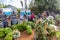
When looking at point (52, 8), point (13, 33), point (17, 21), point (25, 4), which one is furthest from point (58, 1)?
point (13, 33)

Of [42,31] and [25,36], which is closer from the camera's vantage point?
[42,31]

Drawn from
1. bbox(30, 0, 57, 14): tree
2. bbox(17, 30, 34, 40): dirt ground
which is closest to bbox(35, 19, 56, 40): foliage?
bbox(17, 30, 34, 40): dirt ground

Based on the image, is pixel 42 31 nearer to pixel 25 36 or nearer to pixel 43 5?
pixel 25 36

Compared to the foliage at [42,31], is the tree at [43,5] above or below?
below

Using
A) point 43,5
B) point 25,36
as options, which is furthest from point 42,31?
point 43,5

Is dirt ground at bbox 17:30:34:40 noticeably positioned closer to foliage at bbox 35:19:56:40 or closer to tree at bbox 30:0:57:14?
foliage at bbox 35:19:56:40

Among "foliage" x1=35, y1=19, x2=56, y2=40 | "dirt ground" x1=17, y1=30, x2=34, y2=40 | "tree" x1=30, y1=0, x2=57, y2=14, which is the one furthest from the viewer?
"tree" x1=30, y1=0, x2=57, y2=14

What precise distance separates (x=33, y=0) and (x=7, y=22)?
35.8ft

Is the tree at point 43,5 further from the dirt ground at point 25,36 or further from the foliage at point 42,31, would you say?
the foliage at point 42,31

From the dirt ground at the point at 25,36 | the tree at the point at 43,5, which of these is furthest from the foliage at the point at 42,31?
the tree at the point at 43,5

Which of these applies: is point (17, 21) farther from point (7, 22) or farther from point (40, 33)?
A: point (40, 33)

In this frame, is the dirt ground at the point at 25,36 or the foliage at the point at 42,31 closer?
the foliage at the point at 42,31

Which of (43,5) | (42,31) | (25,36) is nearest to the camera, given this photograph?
(42,31)

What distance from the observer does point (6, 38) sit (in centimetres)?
1166
